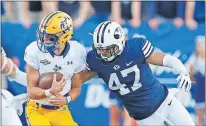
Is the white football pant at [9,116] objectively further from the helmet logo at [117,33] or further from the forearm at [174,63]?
the forearm at [174,63]

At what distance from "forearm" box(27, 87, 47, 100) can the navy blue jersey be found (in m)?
0.49

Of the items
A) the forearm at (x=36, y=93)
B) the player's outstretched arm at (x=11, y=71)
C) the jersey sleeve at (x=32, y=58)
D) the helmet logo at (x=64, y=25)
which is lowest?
the player's outstretched arm at (x=11, y=71)

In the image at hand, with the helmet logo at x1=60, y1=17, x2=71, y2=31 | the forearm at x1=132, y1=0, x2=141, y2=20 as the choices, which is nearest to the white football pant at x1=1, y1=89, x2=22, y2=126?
the helmet logo at x1=60, y1=17, x2=71, y2=31

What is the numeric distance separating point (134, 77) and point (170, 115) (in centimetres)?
48

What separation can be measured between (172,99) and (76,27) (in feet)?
7.25

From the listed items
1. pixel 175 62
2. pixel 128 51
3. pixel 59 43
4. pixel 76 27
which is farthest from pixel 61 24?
pixel 76 27

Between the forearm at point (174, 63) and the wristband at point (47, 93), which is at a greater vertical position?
the forearm at point (174, 63)

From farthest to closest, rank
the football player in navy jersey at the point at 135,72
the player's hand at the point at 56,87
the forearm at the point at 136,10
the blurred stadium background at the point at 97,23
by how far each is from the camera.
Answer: the forearm at the point at 136,10 < the blurred stadium background at the point at 97,23 < the football player in navy jersey at the point at 135,72 < the player's hand at the point at 56,87

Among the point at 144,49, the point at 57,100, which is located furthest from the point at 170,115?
the point at 57,100

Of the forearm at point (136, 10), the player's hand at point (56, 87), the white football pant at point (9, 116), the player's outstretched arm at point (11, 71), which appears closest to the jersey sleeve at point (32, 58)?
the player's hand at point (56, 87)

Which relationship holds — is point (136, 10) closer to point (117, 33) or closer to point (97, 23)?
point (97, 23)

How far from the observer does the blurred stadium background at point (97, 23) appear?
27.7 feet

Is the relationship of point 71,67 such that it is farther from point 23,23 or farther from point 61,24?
point 23,23

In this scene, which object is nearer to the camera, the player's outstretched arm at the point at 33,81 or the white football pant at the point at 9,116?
the player's outstretched arm at the point at 33,81
